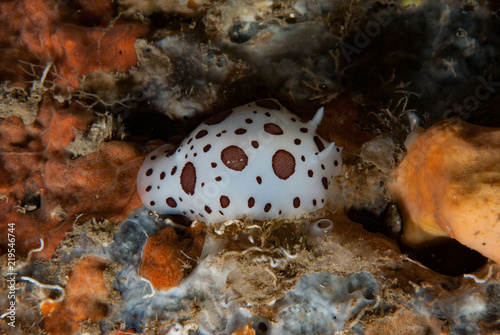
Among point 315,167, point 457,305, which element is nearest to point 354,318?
→ point 457,305

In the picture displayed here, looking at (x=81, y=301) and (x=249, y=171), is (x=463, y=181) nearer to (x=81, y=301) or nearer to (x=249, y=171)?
(x=249, y=171)

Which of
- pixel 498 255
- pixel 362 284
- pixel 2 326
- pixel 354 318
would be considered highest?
pixel 498 255

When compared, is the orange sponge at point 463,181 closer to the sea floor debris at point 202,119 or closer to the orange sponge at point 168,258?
the sea floor debris at point 202,119

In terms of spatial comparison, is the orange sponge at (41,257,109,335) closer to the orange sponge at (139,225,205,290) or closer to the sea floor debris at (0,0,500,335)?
the sea floor debris at (0,0,500,335)

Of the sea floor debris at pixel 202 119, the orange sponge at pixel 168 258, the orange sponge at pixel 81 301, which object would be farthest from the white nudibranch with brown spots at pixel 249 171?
the orange sponge at pixel 81 301

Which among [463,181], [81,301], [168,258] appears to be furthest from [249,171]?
[81,301]

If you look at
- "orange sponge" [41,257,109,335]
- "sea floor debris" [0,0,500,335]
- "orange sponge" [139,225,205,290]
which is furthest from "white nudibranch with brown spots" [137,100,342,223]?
"orange sponge" [41,257,109,335]

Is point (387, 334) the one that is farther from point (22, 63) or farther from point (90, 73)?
point (22, 63)
